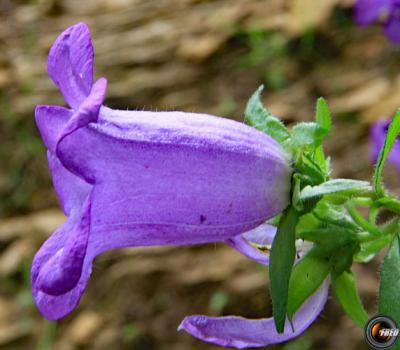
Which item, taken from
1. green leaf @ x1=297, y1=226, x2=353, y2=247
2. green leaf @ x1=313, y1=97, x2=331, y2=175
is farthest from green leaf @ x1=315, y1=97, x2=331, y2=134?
green leaf @ x1=297, y1=226, x2=353, y2=247

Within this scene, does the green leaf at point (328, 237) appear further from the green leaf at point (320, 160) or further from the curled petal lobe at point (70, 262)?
Result: the curled petal lobe at point (70, 262)

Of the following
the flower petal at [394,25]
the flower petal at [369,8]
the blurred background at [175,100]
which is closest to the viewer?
the flower petal at [394,25]

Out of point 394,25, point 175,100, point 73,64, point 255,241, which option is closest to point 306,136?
point 255,241

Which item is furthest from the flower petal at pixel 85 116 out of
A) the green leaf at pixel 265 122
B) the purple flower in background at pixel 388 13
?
the purple flower in background at pixel 388 13

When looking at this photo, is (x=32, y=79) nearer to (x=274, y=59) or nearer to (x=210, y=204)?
(x=274, y=59)

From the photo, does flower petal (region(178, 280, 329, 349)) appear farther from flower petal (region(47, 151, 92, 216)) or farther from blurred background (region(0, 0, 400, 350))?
blurred background (region(0, 0, 400, 350))

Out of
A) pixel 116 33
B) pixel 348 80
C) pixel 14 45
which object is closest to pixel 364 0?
pixel 348 80

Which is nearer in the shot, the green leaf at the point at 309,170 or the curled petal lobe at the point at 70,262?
the curled petal lobe at the point at 70,262
